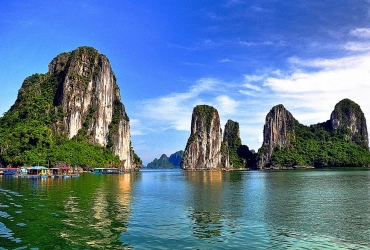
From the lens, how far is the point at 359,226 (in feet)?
69.3

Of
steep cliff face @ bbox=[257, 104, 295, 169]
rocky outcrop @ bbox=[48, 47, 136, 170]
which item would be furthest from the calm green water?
steep cliff face @ bbox=[257, 104, 295, 169]

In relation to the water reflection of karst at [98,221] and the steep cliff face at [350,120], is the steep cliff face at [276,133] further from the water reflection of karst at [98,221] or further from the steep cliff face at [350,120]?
the water reflection of karst at [98,221]

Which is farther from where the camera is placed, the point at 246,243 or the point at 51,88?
the point at 51,88

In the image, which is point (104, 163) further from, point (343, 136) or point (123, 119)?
point (343, 136)

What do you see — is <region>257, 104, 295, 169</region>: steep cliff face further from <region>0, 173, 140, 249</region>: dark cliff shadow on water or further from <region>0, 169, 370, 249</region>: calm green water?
<region>0, 173, 140, 249</region>: dark cliff shadow on water

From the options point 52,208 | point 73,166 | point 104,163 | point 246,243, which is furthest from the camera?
point 104,163

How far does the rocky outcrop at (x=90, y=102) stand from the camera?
123 m

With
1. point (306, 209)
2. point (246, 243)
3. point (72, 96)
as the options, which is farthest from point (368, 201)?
point (72, 96)

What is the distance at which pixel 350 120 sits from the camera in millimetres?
197625

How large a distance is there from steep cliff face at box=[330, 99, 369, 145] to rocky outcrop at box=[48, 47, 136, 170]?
415 ft

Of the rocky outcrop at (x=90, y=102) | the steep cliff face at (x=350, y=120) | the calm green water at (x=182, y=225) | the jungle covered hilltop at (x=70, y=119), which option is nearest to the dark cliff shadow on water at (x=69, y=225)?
the calm green water at (x=182, y=225)

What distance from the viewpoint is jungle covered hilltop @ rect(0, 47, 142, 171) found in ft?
318

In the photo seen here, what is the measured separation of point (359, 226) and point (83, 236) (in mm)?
16706

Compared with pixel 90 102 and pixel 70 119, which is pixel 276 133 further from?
pixel 70 119
